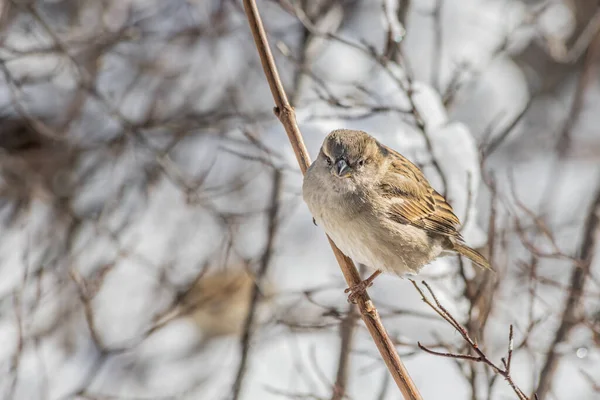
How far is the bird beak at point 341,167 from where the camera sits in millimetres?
2898

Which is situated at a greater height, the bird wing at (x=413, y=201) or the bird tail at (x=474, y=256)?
the bird wing at (x=413, y=201)

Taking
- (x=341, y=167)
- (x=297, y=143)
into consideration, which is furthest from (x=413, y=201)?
(x=297, y=143)

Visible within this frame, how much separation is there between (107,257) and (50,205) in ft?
2.18

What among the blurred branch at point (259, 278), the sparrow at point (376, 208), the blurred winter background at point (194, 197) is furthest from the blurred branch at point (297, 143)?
the blurred branch at point (259, 278)

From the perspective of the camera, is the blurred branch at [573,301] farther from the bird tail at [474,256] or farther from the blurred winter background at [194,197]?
the blurred winter background at [194,197]

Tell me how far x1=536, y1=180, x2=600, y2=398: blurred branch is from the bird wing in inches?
28.3

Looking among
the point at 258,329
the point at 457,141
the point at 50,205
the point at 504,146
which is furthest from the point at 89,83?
the point at 504,146

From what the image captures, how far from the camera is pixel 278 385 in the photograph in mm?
5543

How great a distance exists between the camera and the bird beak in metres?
2.90

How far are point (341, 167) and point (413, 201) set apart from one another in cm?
53

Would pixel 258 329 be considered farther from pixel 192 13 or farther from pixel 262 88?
pixel 192 13

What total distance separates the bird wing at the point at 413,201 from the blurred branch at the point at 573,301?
72cm

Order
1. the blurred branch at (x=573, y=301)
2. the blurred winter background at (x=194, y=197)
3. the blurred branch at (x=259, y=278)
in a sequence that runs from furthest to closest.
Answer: the blurred winter background at (x=194, y=197) → the blurred branch at (x=259, y=278) → the blurred branch at (x=573, y=301)

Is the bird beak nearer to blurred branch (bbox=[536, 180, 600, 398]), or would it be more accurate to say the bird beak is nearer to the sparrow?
the sparrow
